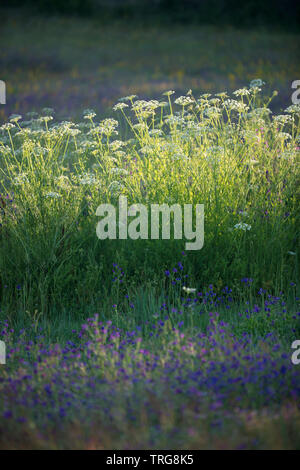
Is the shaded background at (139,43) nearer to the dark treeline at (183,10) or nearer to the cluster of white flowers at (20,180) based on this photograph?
the dark treeline at (183,10)

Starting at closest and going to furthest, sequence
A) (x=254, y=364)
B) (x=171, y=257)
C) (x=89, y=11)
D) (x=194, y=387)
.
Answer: (x=194, y=387)
(x=254, y=364)
(x=171, y=257)
(x=89, y=11)

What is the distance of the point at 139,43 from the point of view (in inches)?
558

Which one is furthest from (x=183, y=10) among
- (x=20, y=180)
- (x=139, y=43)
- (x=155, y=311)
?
(x=155, y=311)

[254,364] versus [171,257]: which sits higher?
[171,257]

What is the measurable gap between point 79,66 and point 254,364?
12.6m

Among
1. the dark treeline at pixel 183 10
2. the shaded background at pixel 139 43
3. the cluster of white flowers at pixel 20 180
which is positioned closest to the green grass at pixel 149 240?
the cluster of white flowers at pixel 20 180

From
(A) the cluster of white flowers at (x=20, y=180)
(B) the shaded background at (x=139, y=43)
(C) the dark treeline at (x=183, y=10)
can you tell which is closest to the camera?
(A) the cluster of white flowers at (x=20, y=180)

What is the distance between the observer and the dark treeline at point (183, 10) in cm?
1387

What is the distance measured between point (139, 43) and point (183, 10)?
230cm

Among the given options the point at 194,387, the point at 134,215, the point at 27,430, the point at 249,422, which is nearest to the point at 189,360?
the point at 194,387

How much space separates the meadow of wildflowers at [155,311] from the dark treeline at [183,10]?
37.9ft

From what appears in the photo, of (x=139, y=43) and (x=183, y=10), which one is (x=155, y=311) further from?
(x=183, y=10)

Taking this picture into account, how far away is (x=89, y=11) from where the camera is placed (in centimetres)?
1424
